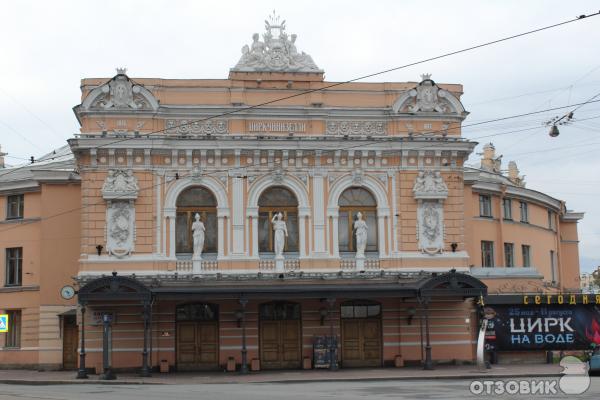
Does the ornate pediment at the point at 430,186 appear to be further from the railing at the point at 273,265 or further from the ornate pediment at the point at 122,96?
the ornate pediment at the point at 122,96

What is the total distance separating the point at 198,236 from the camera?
3834 centimetres

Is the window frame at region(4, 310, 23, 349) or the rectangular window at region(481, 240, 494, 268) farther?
the rectangular window at region(481, 240, 494, 268)

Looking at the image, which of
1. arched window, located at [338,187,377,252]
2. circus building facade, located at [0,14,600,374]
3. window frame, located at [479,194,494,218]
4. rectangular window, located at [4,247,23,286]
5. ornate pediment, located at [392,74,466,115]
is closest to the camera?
circus building facade, located at [0,14,600,374]

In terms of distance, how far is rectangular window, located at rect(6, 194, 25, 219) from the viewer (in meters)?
44.8

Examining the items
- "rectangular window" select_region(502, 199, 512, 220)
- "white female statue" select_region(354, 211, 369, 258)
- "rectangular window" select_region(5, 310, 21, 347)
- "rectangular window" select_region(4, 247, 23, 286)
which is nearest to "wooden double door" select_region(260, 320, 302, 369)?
"white female statue" select_region(354, 211, 369, 258)

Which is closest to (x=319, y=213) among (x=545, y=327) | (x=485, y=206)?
(x=545, y=327)

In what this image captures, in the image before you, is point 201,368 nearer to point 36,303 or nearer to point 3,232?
point 36,303

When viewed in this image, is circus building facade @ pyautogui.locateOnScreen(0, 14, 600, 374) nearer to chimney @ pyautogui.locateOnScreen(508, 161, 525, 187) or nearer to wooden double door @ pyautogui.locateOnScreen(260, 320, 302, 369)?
wooden double door @ pyautogui.locateOnScreen(260, 320, 302, 369)

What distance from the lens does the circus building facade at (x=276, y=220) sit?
3778cm

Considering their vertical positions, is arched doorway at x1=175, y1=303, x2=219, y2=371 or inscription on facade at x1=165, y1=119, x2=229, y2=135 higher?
inscription on facade at x1=165, y1=119, x2=229, y2=135

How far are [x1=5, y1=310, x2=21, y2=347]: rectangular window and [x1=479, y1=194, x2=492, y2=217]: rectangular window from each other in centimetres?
2442

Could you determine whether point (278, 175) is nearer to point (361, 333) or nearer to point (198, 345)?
point (361, 333)

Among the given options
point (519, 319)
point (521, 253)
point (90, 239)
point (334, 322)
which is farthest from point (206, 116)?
point (521, 253)

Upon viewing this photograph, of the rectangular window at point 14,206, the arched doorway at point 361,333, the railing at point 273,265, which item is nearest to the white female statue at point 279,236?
the railing at point 273,265
